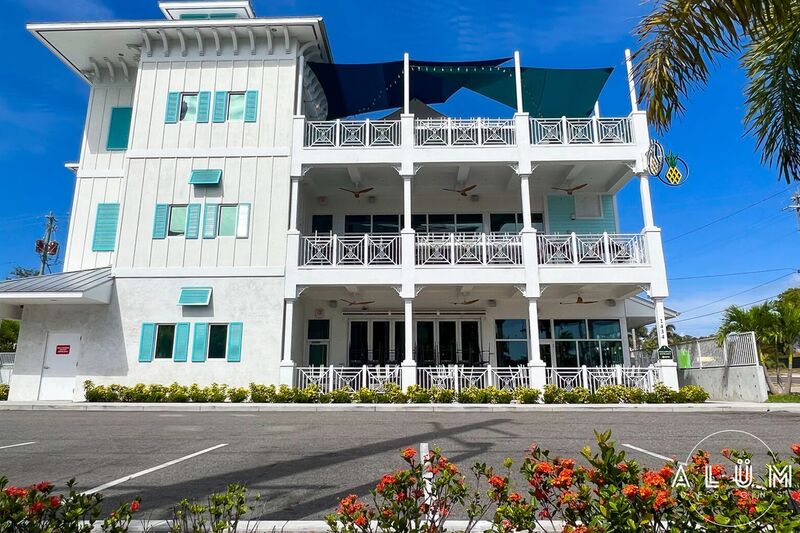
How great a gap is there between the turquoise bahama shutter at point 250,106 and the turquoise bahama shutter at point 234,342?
729 cm

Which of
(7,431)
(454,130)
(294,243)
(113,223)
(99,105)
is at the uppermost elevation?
(99,105)

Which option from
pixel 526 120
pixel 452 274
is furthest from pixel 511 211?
pixel 452 274

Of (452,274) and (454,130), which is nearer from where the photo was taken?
(452,274)

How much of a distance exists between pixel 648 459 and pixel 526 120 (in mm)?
13055

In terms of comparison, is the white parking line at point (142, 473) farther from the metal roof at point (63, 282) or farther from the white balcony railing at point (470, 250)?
the metal roof at point (63, 282)

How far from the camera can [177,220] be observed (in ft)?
54.8

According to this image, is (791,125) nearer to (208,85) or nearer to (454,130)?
(454,130)

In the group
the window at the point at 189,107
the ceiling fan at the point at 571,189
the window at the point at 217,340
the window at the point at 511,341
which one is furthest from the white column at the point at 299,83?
the window at the point at 511,341

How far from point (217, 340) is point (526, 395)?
9688mm

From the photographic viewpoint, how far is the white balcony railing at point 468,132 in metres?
16.8

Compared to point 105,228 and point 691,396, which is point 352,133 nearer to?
point 105,228

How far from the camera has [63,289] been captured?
14.9 meters

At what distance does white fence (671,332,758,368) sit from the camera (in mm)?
14305

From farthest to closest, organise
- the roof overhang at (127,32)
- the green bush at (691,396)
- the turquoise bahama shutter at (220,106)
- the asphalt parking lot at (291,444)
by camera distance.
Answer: the turquoise bahama shutter at (220,106), the roof overhang at (127,32), the green bush at (691,396), the asphalt parking lot at (291,444)
